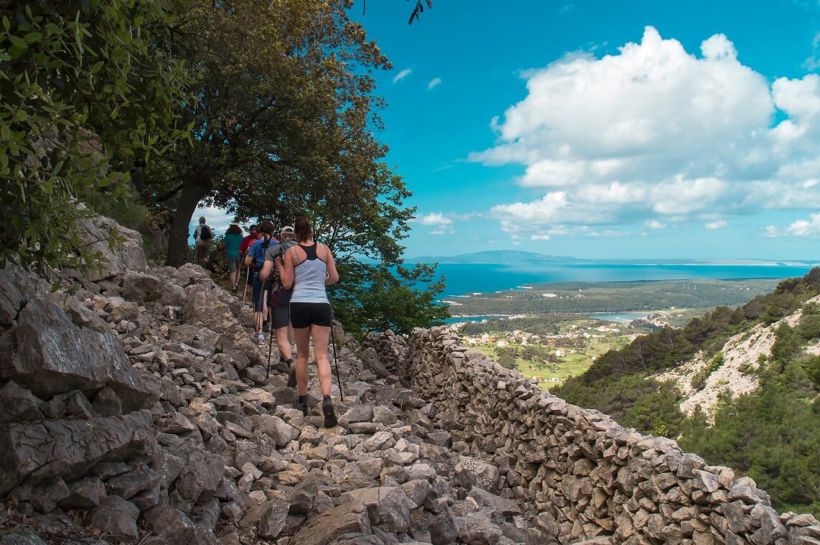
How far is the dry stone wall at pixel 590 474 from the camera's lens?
21.5ft

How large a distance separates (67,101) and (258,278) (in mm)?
7300

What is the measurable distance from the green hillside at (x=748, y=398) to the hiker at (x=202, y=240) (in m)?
21.5

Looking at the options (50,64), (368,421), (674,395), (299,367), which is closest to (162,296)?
(299,367)

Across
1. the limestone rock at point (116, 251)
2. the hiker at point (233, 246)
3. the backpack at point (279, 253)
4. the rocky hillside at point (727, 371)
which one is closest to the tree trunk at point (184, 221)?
the hiker at point (233, 246)

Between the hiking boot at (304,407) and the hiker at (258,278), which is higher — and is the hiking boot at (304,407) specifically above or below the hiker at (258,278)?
below

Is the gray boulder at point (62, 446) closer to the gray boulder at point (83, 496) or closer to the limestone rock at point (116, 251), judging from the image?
the gray boulder at point (83, 496)

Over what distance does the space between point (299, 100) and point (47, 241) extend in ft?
49.3

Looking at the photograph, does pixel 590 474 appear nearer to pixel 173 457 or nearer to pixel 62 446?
pixel 173 457

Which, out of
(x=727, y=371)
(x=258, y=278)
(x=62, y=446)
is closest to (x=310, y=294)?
(x=62, y=446)

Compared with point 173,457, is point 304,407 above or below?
below

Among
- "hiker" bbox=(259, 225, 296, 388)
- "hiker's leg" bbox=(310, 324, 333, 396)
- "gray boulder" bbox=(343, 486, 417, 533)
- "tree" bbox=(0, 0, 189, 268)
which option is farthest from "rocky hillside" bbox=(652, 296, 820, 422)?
"tree" bbox=(0, 0, 189, 268)

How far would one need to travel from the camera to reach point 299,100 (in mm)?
17719

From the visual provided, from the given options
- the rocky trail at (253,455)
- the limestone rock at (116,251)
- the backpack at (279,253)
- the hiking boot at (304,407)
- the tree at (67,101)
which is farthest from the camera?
the limestone rock at (116,251)

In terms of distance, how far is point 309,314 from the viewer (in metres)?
7.38
